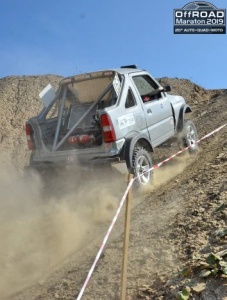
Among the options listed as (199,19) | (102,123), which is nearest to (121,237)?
(102,123)

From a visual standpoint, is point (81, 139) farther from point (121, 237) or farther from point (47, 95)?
point (121, 237)

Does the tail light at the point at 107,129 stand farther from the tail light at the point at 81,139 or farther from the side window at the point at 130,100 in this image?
the side window at the point at 130,100

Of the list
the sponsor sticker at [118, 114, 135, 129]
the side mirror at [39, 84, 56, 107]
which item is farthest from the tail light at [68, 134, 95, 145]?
the side mirror at [39, 84, 56, 107]

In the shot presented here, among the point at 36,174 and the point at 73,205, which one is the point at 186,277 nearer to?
the point at 73,205

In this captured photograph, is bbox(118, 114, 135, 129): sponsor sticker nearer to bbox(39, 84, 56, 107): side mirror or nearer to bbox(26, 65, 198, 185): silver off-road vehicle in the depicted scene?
bbox(26, 65, 198, 185): silver off-road vehicle

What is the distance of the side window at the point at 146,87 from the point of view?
7.44 m

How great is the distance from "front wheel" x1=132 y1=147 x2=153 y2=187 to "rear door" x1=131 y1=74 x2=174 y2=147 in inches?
24.2

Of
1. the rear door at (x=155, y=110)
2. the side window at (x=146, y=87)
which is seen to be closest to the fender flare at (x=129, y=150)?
the rear door at (x=155, y=110)

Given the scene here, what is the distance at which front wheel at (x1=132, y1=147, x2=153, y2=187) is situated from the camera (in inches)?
257

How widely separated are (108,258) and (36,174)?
9.44 ft

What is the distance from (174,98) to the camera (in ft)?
28.8

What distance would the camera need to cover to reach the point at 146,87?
25.4 feet

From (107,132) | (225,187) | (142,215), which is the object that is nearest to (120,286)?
(142,215)

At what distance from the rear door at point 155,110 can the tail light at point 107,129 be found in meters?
1.16
